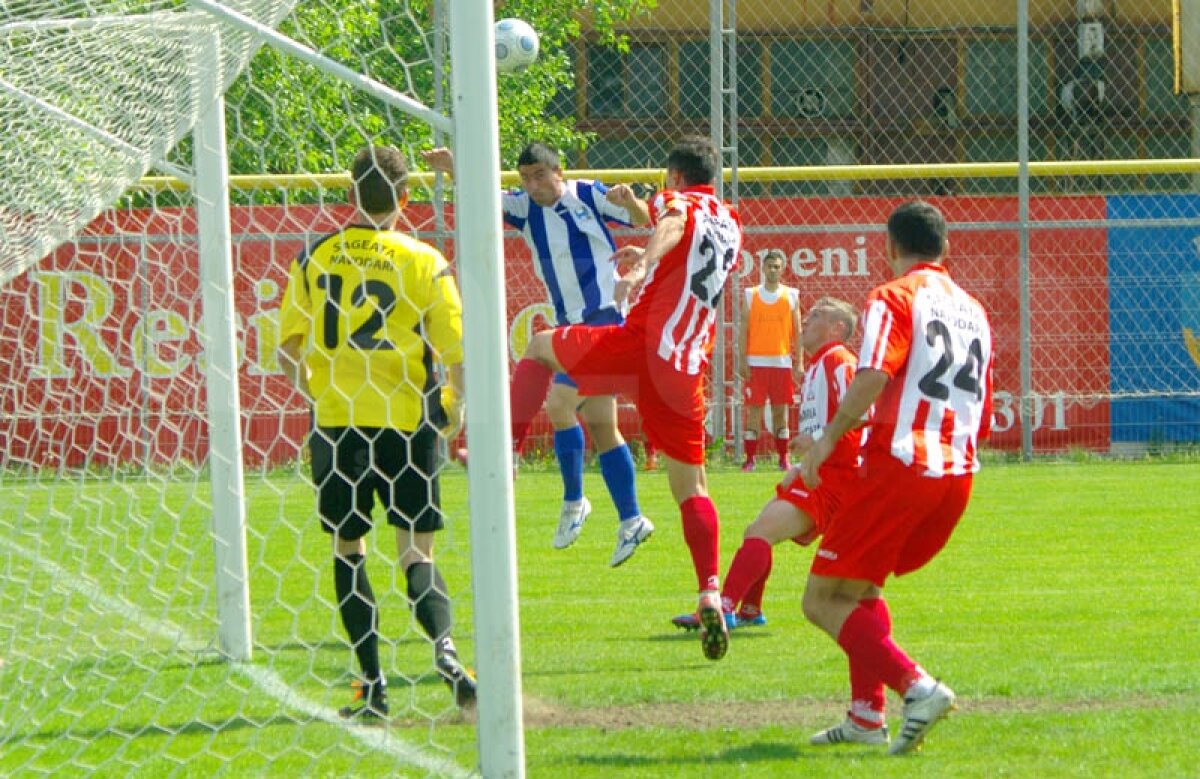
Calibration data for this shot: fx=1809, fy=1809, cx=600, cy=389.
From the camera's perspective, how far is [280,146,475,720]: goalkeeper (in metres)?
5.50

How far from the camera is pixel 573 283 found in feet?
28.5

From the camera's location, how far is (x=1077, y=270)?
16016mm

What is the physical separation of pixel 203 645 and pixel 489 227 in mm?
3217

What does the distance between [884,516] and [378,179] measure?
186 cm

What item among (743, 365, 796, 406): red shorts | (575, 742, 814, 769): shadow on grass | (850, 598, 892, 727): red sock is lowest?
(575, 742, 814, 769): shadow on grass

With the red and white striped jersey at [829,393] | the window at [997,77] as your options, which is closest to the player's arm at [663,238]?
the red and white striped jersey at [829,393]

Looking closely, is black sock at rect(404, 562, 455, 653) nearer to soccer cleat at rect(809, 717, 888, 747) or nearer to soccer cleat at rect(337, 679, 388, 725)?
soccer cleat at rect(337, 679, 388, 725)

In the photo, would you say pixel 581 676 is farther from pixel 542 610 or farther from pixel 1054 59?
pixel 1054 59

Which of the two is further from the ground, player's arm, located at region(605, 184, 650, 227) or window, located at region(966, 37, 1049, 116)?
window, located at region(966, 37, 1049, 116)

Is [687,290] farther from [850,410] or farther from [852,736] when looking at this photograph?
[852,736]

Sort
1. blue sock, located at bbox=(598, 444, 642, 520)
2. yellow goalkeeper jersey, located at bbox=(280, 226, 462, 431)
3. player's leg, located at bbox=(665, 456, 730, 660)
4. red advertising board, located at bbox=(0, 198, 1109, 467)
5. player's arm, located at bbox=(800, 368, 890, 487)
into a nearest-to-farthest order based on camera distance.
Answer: player's arm, located at bbox=(800, 368, 890, 487), yellow goalkeeper jersey, located at bbox=(280, 226, 462, 431), player's leg, located at bbox=(665, 456, 730, 660), blue sock, located at bbox=(598, 444, 642, 520), red advertising board, located at bbox=(0, 198, 1109, 467)

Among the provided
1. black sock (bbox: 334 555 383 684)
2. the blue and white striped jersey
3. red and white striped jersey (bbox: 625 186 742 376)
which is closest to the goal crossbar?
black sock (bbox: 334 555 383 684)

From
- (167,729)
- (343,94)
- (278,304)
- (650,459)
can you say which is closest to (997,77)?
(650,459)

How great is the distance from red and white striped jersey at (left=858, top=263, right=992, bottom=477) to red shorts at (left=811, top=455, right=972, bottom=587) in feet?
0.14
